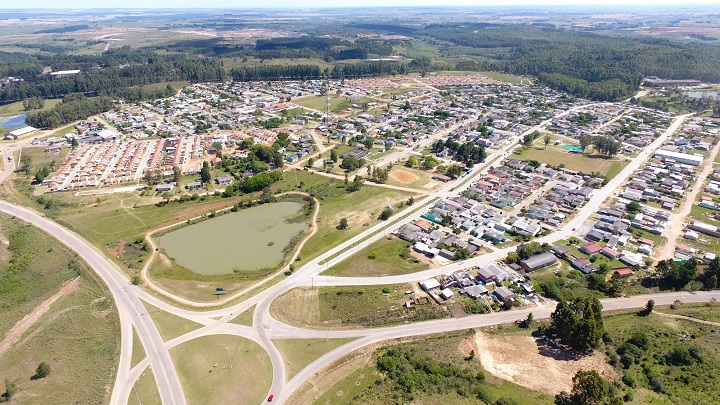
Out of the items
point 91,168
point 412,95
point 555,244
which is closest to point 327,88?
point 412,95

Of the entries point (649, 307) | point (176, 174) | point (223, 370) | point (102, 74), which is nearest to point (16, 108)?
point (102, 74)

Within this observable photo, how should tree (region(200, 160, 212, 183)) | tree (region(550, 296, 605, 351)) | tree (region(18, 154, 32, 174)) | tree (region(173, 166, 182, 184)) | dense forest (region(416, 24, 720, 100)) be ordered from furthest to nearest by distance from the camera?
dense forest (region(416, 24, 720, 100)) → tree (region(18, 154, 32, 174)) → tree (region(173, 166, 182, 184)) → tree (region(200, 160, 212, 183)) → tree (region(550, 296, 605, 351))

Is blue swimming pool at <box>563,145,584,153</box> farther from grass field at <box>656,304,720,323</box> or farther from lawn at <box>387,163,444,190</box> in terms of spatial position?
grass field at <box>656,304,720,323</box>

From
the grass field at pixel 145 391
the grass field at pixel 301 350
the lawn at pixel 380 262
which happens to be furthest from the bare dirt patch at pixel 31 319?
the lawn at pixel 380 262

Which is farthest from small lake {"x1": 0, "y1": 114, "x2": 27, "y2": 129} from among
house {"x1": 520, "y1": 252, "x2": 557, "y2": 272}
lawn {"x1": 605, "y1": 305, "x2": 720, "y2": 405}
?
lawn {"x1": 605, "y1": 305, "x2": 720, "y2": 405}

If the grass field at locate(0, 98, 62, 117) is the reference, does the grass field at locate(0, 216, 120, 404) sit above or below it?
below

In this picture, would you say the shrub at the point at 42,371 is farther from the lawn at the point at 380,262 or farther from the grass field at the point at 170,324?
the lawn at the point at 380,262

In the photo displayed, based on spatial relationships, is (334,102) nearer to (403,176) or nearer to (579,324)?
(403,176)
